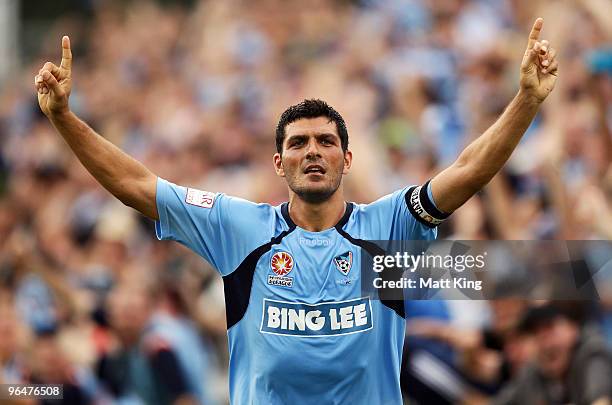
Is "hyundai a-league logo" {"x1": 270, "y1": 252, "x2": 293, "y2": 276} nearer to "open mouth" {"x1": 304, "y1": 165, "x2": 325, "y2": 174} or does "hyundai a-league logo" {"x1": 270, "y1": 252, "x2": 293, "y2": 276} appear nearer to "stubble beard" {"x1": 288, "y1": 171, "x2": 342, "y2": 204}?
"stubble beard" {"x1": 288, "y1": 171, "x2": 342, "y2": 204}

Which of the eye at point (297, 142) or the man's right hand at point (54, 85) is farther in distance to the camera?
the eye at point (297, 142)

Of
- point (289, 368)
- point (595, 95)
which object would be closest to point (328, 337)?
point (289, 368)

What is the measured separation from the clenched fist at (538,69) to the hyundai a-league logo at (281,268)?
1366 millimetres

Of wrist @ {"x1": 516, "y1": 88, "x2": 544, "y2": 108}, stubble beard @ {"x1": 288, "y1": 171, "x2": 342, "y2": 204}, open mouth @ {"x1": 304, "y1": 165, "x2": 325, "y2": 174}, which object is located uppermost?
wrist @ {"x1": 516, "y1": 88, "x2": 544, "y2": 108}

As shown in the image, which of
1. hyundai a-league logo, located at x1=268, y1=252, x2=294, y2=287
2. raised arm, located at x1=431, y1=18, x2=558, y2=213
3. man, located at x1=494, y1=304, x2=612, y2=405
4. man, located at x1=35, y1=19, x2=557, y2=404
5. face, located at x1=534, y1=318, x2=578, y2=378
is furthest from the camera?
face, located at x1=534, y1=318, x2=578, y2=378

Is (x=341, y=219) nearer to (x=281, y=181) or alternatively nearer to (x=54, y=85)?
(x=54, y=85)

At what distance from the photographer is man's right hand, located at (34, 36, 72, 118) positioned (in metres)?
5.77

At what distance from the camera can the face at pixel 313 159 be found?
5.82m

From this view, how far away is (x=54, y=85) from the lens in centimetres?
578

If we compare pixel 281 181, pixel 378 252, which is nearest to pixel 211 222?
pixel 378 252

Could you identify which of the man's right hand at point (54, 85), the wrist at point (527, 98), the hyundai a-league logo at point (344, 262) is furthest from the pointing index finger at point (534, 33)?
the man's right hand at point (54, 85)

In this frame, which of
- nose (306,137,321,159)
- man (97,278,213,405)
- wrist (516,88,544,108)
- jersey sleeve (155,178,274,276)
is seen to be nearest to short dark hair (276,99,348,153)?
nose (306,137,321,159)

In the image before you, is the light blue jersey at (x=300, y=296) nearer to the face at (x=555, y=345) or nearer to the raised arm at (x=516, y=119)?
the raised arm at (x=516, y=119)

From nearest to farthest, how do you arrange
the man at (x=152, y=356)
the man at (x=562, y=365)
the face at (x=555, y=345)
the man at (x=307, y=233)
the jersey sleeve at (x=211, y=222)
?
the man at (x=307, y=233) → the jersey sleeve at (x=211, y=222) → the man at (x=562, y=365) → the face at (x=555, y=345) → the man at (x=152, y=356)
